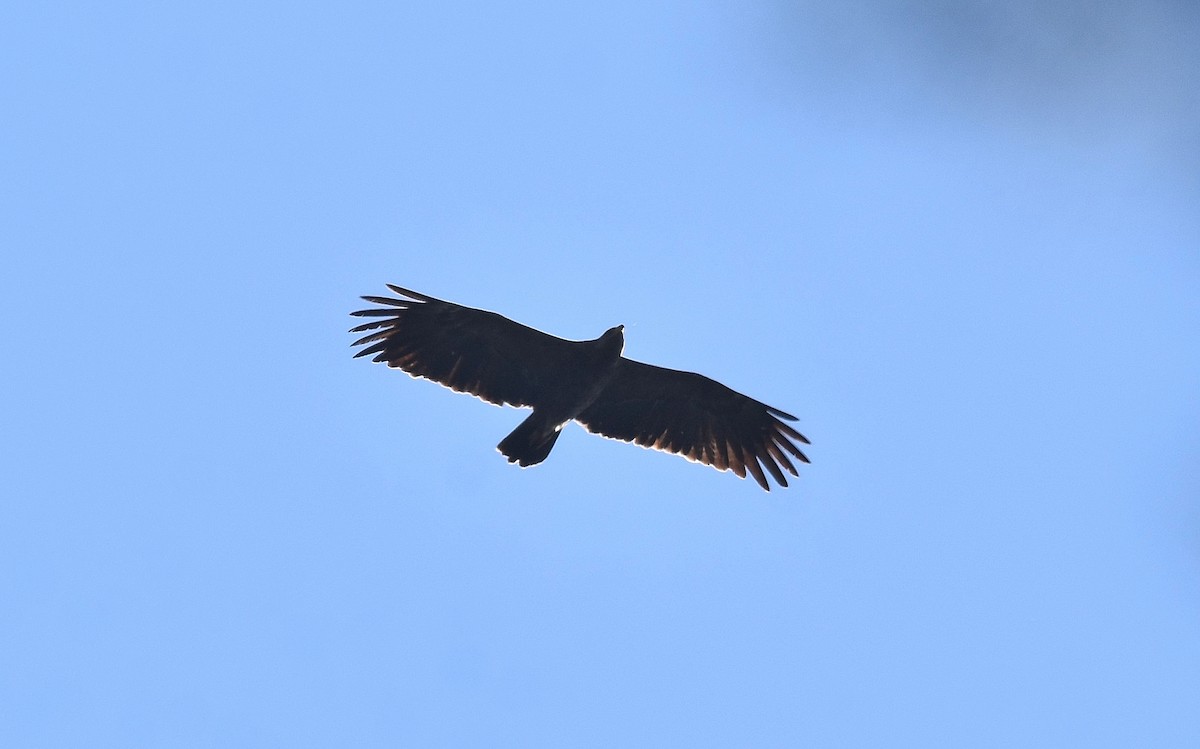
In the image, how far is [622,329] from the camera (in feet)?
49.6

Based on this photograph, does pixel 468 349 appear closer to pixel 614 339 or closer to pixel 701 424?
pixel 614 339

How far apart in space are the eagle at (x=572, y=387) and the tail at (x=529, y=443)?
0.04ft

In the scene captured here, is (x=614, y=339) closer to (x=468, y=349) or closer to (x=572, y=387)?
(x=572, y=387)

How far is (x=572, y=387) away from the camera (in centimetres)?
1519

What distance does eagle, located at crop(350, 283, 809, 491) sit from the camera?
1510 centimetres

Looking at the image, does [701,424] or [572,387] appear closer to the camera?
[572,387]

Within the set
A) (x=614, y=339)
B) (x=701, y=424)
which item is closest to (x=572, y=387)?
(x=614, y=339)

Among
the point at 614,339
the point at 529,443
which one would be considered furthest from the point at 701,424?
the point at 529,443

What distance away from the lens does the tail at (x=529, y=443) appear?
14836mm

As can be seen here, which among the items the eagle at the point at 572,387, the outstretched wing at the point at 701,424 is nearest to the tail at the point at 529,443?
the eagle at the point at 572,387

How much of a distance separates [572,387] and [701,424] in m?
1.78

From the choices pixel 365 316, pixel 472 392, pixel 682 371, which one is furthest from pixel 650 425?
pixel 365 316

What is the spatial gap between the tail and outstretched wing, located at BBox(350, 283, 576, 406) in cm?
43

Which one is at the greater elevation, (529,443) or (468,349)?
(468,349)
